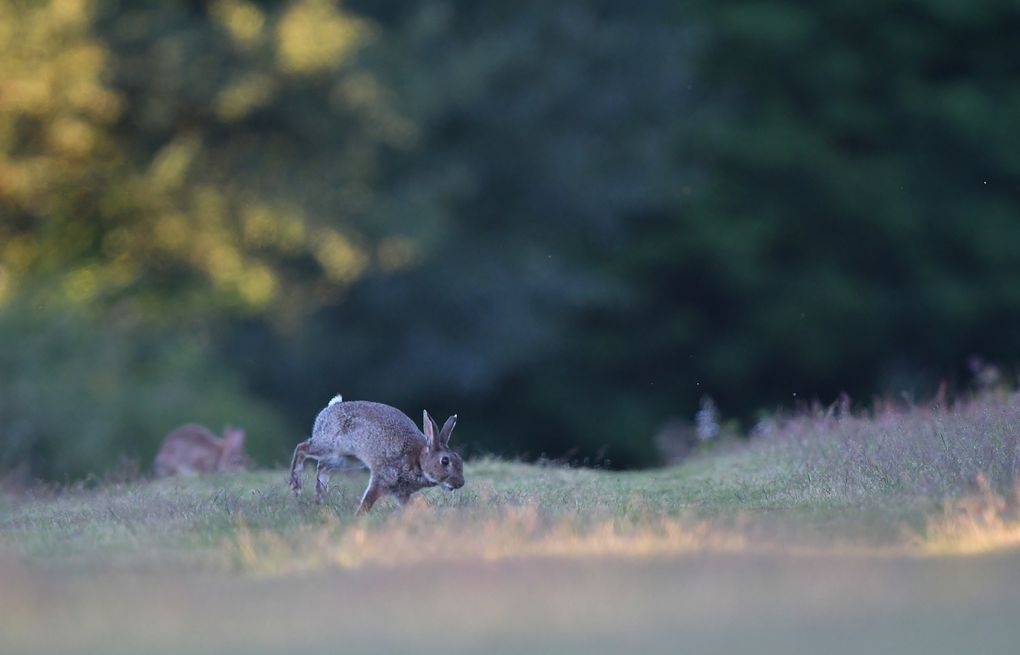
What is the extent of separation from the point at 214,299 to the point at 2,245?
334 centimetres

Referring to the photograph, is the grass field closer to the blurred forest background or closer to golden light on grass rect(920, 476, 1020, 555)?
golden light on grass rect(920, 476, 1020, 555)

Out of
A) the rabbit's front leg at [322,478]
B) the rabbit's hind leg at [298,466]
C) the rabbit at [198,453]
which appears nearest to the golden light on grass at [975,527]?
the rabbit's front leg at [322,478]

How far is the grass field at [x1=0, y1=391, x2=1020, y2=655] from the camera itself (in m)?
7.75

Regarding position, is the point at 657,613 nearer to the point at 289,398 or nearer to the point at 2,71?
the point at 2,71

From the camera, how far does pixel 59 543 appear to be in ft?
34.4

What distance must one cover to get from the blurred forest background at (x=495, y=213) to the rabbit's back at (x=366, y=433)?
345 inches

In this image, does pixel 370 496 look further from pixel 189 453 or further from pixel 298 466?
pixel 189 453

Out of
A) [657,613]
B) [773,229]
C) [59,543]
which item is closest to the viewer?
[657,613]

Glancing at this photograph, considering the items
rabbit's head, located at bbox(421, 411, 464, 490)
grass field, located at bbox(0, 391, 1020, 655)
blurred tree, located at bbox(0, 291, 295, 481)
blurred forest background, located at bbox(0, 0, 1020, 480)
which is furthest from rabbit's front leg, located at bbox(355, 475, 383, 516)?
blurred forest background, located at bbox(0, 0, 1020, 480)

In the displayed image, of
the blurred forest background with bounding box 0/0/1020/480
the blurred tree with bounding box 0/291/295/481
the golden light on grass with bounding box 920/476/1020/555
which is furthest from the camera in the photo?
the blurred forest background with bounding box 0/0/1020/480

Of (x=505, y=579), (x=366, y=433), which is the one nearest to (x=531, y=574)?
(x=505, y=579)

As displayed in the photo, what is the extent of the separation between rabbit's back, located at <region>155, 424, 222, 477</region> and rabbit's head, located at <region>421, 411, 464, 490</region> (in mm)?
4889

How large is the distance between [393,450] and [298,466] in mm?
1033

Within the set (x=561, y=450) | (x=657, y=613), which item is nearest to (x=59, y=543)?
(x=657, y=613)
